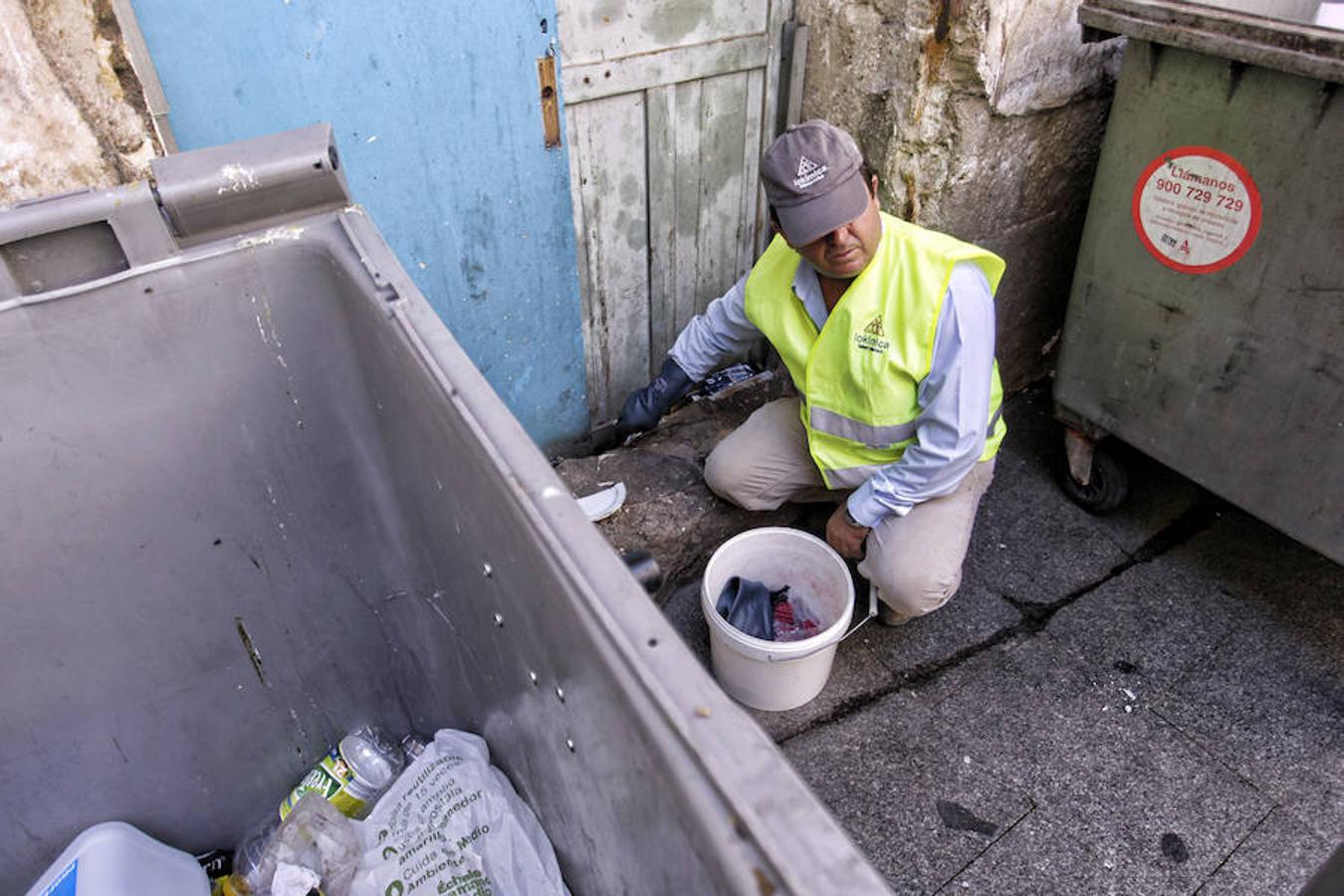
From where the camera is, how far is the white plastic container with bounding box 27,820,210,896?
1.54 metres

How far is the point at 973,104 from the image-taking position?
2.48m

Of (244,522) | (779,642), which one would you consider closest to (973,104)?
(779,642)

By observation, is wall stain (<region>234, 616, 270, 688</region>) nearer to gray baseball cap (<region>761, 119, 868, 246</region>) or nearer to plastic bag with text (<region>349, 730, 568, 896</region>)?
plastic bag with text (<region>349, 730, 568, 896</region>)

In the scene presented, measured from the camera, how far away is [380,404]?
155cm

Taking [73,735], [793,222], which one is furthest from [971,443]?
[73,735]

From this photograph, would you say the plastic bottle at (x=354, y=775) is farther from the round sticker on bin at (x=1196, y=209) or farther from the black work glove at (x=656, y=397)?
the round sticker on bin at (x=1196, y=209)

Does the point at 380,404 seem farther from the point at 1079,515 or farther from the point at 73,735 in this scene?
the point at 1079,515

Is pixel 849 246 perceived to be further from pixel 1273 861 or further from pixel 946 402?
pixel 1273 861

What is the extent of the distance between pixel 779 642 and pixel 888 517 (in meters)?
0.47

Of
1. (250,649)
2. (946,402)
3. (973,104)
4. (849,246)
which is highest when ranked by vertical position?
(973,104)

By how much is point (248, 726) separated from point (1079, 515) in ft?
7.93

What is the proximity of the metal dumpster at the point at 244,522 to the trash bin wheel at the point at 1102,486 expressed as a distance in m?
2.09

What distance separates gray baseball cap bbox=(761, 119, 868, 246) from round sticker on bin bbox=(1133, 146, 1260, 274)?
2.96ft

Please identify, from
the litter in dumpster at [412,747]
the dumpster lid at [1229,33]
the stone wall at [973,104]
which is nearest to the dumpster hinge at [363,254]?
the litter in dumpster at [412,747]
